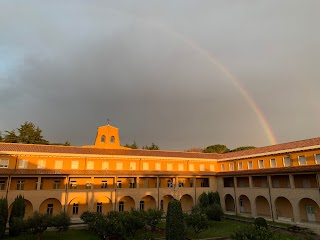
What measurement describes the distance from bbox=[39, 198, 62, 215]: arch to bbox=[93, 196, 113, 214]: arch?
5064mm

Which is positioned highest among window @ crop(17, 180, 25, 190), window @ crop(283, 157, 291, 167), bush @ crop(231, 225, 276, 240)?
window @ crop(283, 157, 291, 167)

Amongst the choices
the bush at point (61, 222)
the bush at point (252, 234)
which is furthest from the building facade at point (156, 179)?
the bush at point (252, 234)

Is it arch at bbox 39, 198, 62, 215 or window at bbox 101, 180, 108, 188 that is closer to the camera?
arch at bbox 39, 198, 62, 215

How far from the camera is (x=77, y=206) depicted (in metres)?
36.6

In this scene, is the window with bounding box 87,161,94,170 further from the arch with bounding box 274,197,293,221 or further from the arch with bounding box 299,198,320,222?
the arch with bounding box 299,198,320,222

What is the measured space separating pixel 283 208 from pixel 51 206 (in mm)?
32275

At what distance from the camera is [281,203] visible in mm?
34906

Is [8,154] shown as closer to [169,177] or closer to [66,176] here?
[66,176]

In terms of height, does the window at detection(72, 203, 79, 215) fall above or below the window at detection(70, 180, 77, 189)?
below

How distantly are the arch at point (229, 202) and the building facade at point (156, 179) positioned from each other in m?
0.17

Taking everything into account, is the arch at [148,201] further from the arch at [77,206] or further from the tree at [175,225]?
the tree at [175,225]

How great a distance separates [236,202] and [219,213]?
22.4 ft

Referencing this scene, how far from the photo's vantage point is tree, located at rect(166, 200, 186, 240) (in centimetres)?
2086

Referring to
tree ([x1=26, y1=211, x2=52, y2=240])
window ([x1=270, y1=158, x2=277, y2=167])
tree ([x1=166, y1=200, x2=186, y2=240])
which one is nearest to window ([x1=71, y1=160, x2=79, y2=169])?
tree ([x1=26, y1=211, x2=52, y2=240])
